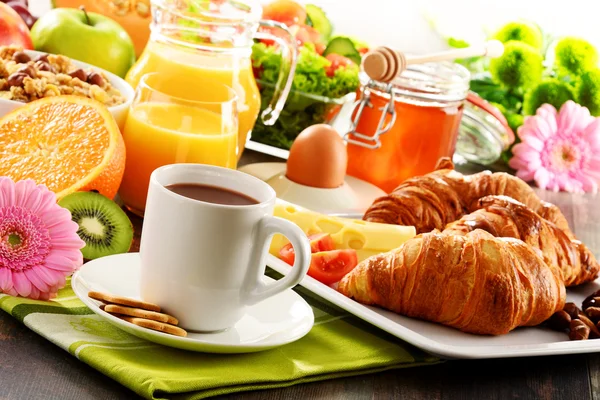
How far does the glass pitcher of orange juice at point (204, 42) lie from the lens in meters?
1.83

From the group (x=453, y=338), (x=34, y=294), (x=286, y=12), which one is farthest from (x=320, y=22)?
(x=34, y=294)

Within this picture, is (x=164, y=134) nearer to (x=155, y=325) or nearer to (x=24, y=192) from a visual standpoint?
(x=24, y=192)

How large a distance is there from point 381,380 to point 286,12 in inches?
65.8

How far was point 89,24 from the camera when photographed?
6.93 ft

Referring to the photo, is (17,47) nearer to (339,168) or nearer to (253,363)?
(339,168)

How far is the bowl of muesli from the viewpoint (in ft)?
5.28

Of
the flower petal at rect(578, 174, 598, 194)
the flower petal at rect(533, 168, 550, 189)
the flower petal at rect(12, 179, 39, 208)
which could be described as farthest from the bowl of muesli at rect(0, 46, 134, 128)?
the flower petal at rect(578, 174, 598, 194)

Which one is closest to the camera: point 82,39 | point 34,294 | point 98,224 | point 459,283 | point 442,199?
point 34,294

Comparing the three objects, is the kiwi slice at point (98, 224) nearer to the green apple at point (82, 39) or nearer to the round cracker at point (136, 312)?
the round cracker at point (136, 312)

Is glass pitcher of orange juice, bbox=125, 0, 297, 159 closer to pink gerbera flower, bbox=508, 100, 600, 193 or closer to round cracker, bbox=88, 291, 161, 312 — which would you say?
round cracker, bbox=88, 291, 161, 312

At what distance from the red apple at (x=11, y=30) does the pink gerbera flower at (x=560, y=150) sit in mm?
1376

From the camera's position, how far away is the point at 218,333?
1.20 meters

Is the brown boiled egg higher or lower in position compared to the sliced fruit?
lower

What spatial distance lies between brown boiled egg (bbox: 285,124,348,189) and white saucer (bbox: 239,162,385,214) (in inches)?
0.7
